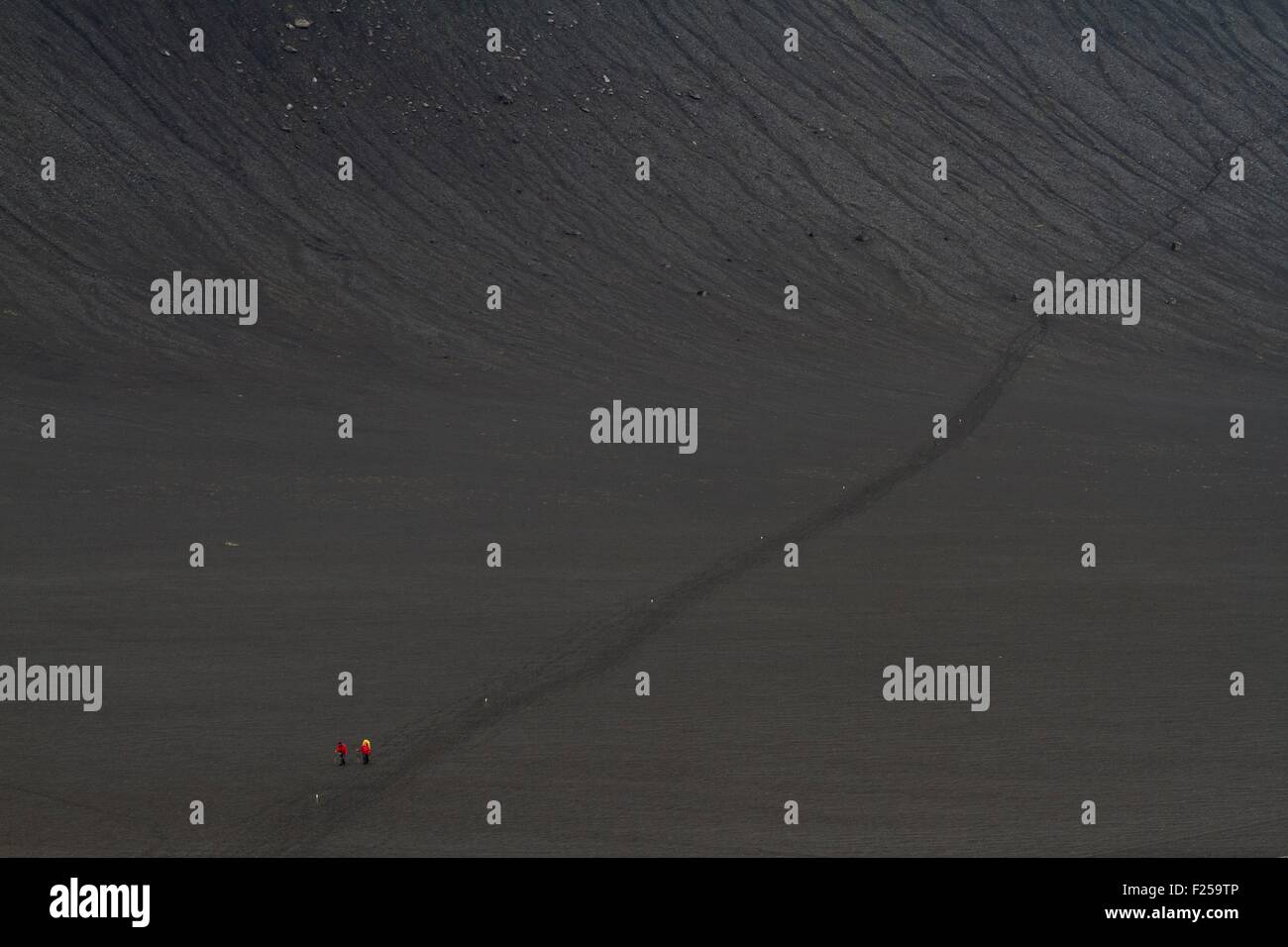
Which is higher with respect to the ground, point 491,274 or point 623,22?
point 623,22

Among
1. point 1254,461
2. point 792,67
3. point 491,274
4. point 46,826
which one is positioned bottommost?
point 46,826

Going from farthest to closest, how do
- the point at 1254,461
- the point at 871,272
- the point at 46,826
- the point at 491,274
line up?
the point at 871,272
the point at 491,274
the point at 1254,461
the point at 46,826

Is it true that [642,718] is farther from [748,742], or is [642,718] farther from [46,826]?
[46,826]

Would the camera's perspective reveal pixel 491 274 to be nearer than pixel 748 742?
No

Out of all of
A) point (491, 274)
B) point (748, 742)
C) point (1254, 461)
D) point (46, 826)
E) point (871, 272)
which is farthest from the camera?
point (871, 272)

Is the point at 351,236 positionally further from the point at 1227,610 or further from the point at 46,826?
the point at 46,826

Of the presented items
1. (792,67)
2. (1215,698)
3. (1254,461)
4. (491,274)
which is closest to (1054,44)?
(792,67)

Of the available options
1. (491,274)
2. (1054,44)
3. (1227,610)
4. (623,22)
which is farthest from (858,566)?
(1054,44)
